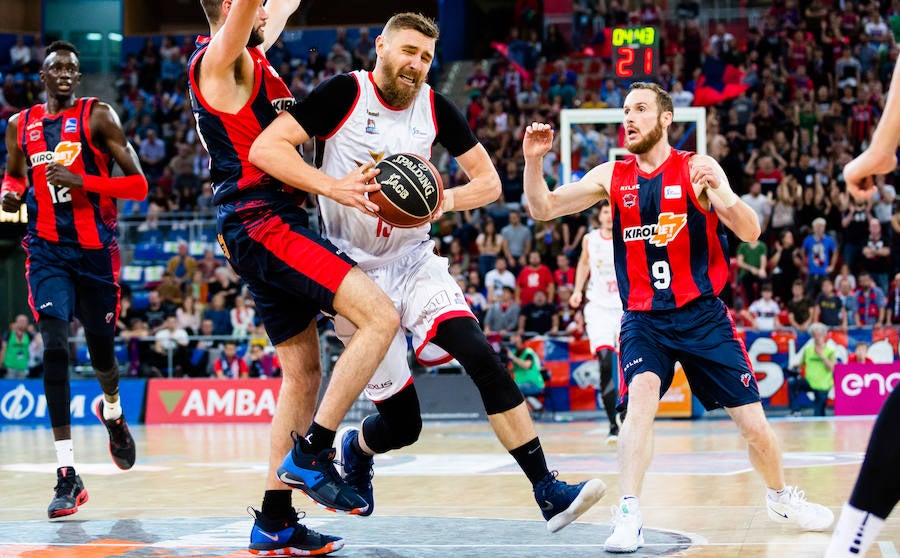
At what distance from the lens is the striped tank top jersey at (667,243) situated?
557cm

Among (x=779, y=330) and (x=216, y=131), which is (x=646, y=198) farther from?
(x=779, y=330)

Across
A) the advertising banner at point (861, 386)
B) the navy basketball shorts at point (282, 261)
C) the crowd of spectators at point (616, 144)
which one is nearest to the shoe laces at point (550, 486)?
the navy basketball shorts at point (282, 261)

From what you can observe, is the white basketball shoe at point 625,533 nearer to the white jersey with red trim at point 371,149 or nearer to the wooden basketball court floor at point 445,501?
the wooden basketball court floor at point 445,501

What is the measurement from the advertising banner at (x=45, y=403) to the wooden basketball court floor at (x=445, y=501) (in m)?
4.11

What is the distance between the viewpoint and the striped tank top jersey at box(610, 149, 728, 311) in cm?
557

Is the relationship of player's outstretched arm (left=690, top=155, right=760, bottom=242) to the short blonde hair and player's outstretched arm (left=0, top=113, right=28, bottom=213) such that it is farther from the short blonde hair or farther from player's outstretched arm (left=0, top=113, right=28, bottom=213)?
player's outstretched arm (left=0, top=113, right=28, bottom=213)

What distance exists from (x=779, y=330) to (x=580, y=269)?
14.1 ft

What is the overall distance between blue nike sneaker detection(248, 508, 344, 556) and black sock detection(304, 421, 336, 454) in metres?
0.51

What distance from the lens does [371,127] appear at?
198 inches

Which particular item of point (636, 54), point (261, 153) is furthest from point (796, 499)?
point (636, 54)

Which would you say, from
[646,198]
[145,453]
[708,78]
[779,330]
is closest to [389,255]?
[646,198]

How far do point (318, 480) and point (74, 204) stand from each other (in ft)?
10.3

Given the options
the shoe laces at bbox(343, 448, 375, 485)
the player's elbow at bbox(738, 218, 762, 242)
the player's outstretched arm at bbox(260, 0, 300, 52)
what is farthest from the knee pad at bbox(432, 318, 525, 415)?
the player's outstretched arm at bbox(260, 0, 300, 52)

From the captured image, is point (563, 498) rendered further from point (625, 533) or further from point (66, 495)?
point (66, 495)
